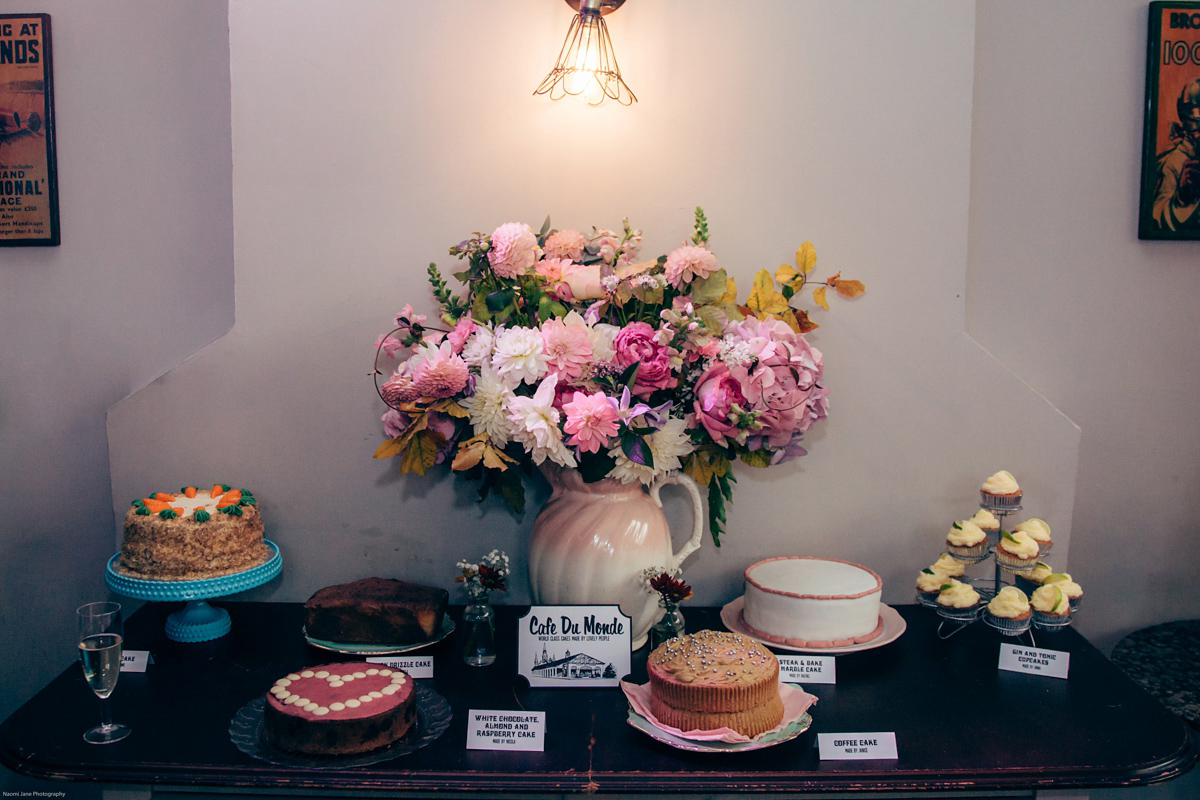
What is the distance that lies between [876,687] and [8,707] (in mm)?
1831

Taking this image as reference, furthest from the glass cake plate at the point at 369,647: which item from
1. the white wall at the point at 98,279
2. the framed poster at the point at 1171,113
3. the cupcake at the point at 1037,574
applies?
the framed poster at the point at 1171,113

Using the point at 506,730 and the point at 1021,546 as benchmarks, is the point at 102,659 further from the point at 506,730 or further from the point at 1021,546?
the point at 1021,546

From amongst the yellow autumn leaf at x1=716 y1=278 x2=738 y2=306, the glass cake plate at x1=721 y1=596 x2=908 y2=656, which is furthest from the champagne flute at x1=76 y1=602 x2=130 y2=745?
the yellow autumn leaf at x1=716 y1=278 x2=738 y2=306

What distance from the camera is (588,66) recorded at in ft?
4.78

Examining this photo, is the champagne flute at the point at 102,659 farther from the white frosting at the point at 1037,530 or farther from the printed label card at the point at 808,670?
the white frosting at the point at 1037,530

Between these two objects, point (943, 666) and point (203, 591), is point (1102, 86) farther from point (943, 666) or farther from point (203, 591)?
point (203, 591)

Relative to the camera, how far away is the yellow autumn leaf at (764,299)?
1.45 meters

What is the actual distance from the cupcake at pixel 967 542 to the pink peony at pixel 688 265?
2.09 ft

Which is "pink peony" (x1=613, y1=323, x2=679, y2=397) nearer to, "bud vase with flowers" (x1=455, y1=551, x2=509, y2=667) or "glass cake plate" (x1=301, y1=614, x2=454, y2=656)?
"bud vase with flowers" (x1=455, y1=551, x2=509, y2=667)

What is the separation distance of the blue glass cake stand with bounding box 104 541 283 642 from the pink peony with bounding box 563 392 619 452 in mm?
690

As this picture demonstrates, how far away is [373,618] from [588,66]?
1051 millimetres

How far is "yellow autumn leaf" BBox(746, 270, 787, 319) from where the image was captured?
56.9 inches

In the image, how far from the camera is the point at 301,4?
1479mm

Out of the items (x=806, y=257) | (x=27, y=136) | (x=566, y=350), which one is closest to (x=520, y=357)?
(x=566, y=350)
